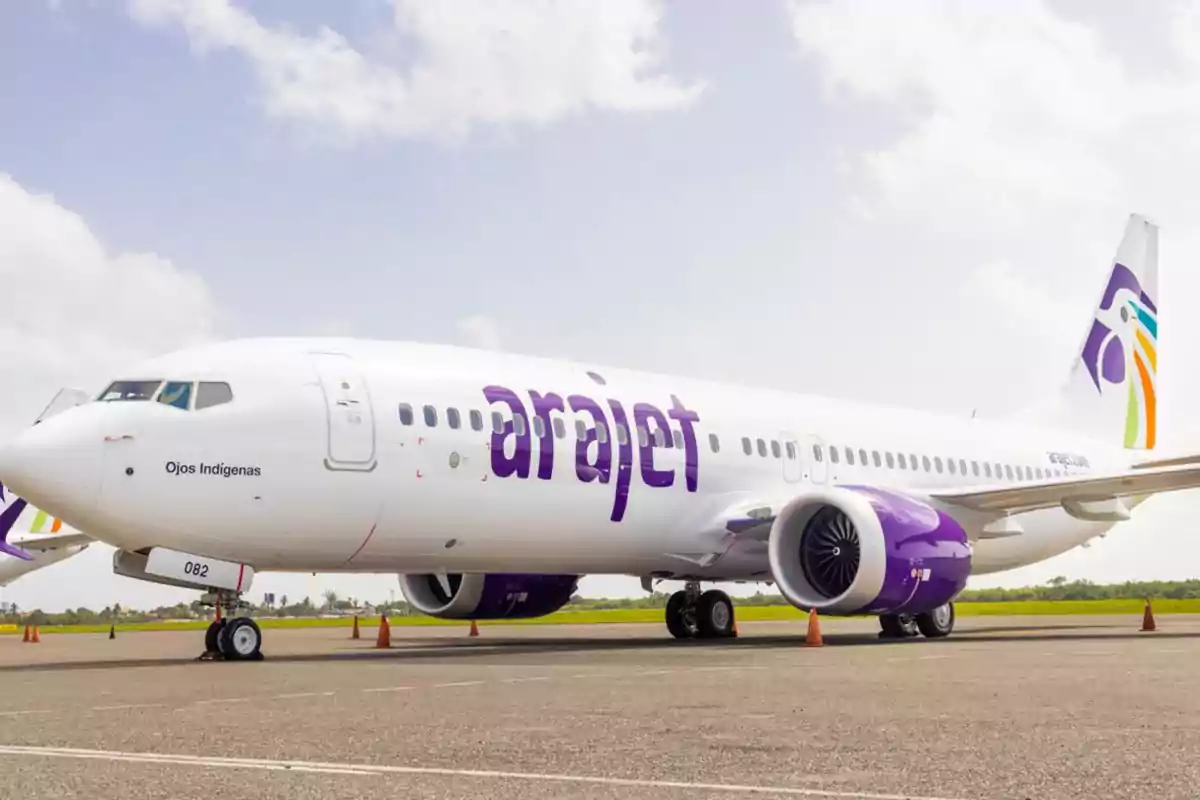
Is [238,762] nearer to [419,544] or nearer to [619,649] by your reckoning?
[419,544]

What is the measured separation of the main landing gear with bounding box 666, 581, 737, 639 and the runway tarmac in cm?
1027

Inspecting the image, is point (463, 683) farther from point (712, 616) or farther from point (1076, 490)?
point (712, 616)

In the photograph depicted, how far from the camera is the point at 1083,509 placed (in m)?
22.2

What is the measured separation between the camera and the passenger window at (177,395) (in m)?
15.2

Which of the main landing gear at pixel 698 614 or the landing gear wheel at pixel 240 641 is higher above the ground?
the main landing gear at pixel 698 614

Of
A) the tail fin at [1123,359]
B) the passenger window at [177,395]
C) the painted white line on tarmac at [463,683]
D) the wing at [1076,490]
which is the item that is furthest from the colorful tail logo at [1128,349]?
the painted white line on tarmac at [463,683]

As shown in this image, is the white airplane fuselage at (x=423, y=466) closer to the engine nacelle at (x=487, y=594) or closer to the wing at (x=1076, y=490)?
the wing at (x=1076, y=490)

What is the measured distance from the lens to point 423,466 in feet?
54.2

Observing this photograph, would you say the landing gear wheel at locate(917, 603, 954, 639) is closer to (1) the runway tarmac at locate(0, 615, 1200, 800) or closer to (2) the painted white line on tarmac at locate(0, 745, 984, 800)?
(1) the runway tarmac at locate(0, 615, 1200, 800)

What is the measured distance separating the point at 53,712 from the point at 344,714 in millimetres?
1923

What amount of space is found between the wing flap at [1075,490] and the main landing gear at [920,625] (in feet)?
6.21

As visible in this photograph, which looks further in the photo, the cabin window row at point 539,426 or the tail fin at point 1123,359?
the tail fin at point 1123,359

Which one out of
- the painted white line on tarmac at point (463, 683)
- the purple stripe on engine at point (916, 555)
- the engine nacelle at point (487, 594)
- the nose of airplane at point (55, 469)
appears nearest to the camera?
the painted white line on tarmac at point (463, 683)

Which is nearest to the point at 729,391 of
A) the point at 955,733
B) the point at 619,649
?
the point at 619,649
